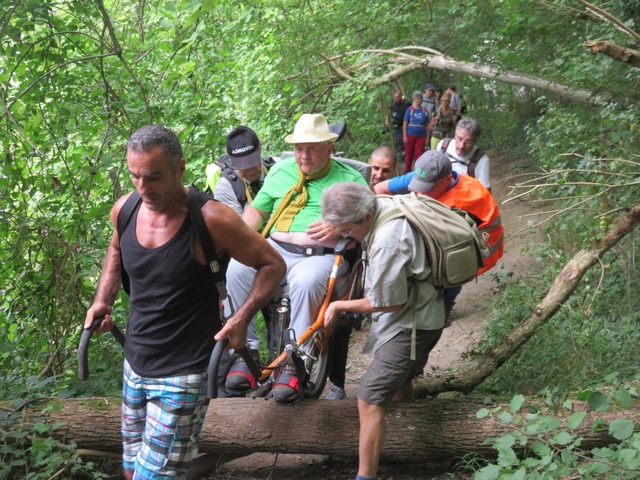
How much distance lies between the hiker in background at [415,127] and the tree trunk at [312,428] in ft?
32.0

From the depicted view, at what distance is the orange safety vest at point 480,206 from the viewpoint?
197 inches

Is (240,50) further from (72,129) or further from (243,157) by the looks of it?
(243,157)

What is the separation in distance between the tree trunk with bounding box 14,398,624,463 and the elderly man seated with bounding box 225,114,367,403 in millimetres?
214

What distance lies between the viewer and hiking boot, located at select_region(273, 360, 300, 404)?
443 centimetres

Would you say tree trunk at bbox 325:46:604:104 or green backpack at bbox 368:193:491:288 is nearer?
green backpack at bbox 368:193:491:288

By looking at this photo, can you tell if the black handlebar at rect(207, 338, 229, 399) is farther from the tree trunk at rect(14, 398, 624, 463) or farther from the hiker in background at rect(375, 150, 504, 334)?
the hiker in background at rect(375, 150, 504, 334)

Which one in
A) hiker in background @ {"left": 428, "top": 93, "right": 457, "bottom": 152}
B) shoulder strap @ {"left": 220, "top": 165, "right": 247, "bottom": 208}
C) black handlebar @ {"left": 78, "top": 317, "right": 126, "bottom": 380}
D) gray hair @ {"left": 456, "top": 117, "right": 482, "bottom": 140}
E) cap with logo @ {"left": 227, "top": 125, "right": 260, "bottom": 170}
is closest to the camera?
black handlebar @ {"left": 78, "top": 317, "right": 126, "bottom": 380}

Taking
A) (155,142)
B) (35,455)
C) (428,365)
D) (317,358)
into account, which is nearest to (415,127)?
(428,365)

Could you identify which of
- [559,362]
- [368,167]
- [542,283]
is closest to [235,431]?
[368,167]

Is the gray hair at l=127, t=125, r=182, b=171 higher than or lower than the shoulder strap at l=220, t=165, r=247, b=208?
higher

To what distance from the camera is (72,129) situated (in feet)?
21.7

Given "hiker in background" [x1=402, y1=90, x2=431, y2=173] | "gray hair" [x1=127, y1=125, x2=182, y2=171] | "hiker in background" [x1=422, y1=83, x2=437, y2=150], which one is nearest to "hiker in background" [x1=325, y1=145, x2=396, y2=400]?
"gray hair" [x1=127, y1=125, x2=182, y2=171]

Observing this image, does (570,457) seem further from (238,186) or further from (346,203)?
(238,186)

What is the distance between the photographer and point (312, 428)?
457cm
